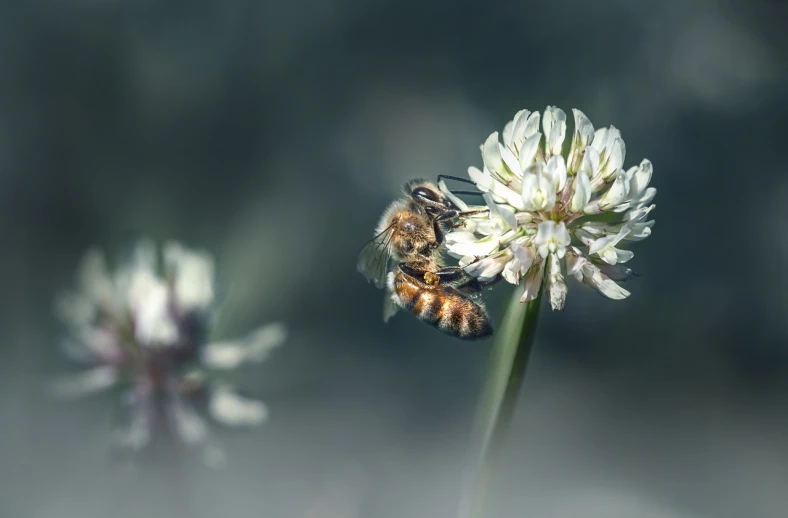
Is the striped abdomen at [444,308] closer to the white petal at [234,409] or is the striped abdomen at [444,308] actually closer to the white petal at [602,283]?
the white petal at [602,283]

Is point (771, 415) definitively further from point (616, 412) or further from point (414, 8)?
point (414, 8)

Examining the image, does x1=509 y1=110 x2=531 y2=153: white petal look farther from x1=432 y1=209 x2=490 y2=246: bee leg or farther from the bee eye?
the bee eye

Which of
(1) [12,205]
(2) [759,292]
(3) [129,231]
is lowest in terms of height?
(2) [759,292]

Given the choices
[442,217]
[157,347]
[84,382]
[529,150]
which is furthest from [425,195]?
[84,382]

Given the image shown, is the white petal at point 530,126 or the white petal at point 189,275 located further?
the white petal at point 189,275

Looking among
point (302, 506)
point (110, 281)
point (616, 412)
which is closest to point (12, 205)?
point (110, 281)

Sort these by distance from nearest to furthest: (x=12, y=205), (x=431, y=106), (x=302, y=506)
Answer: (x=302, y=506)
(x=12, y=205)
(x=431, y=106)

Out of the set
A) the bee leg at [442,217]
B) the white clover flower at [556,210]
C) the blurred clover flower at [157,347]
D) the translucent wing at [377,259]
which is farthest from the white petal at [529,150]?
the blurred clover flower at [157,347]

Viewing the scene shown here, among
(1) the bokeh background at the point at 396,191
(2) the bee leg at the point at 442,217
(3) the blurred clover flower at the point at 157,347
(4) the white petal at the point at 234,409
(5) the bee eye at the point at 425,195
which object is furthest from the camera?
(1) the bokeh background at the point at 396,191
